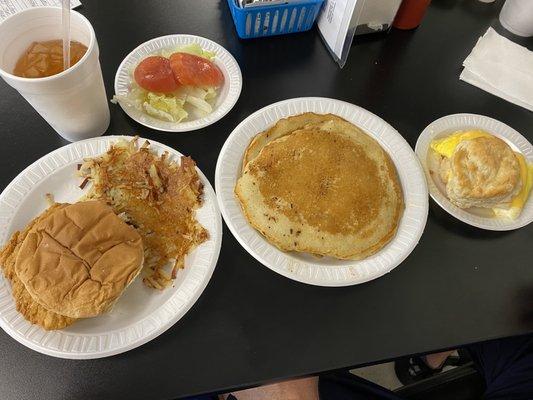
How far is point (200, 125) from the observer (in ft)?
3.56

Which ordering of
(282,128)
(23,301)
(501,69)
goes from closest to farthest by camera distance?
1. (23,301)
2. (282,128)
3. (501,69)

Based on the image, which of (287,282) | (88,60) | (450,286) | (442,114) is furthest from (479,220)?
(88,60)

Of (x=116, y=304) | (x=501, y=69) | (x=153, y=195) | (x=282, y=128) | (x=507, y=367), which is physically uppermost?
(x=501, y=69)

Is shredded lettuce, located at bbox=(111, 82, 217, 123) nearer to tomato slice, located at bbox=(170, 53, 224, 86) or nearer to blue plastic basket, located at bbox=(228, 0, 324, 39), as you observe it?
tomato slice, located at bbox=(170, 53, 224, 86)

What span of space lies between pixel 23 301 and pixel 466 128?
1216 mm

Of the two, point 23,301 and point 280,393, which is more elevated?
point 23,301

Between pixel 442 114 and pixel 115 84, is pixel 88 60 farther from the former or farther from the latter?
pixel 442 114

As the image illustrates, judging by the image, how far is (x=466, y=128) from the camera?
46.1 inches

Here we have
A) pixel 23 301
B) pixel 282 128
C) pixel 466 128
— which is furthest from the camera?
pixel 466 128

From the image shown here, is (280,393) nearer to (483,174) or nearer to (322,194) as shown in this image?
(322,194)

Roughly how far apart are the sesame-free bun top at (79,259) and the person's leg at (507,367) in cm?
93

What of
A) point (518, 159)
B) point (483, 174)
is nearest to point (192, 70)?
point (483, 174)

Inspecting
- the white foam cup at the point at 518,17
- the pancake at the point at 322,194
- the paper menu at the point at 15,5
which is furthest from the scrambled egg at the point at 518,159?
the paper menu at the point at 15,5

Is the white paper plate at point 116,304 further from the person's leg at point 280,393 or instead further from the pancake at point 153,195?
the person's leg at point 280,393
